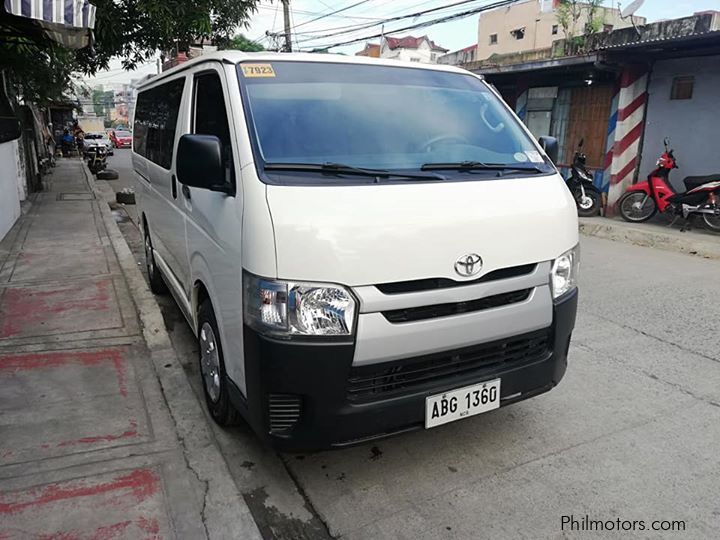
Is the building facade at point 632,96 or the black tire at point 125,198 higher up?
the building facade at point 632,96

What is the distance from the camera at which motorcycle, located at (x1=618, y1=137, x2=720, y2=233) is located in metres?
8.95

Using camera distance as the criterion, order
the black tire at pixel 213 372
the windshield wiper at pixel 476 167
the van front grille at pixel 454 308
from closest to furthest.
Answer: the van front grille at pixel 454 308
the windshield wiper at pixel 476 167
the black tire at pixel 213 372

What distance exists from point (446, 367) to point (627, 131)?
1013 cm

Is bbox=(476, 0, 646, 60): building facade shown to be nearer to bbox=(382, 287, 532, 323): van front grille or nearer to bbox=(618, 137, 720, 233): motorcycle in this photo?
bbox=(618, 137, 720, 233): motorcycle

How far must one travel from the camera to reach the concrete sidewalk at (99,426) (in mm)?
2422

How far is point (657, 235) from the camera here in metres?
8.97

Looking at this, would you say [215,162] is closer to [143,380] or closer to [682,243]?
[143,380]

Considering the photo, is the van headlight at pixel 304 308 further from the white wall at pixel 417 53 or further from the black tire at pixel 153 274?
the white wall at pixel 417 53

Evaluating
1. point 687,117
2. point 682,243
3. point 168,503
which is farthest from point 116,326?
point 687,117

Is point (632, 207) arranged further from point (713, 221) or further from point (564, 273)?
point (564, 273)

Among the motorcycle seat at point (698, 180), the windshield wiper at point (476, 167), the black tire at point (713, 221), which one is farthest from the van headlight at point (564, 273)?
the motorcycle seat at point (698, 180)

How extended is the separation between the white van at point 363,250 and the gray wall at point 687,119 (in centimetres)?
831

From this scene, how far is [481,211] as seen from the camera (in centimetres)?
258

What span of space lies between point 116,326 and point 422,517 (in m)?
3.15
